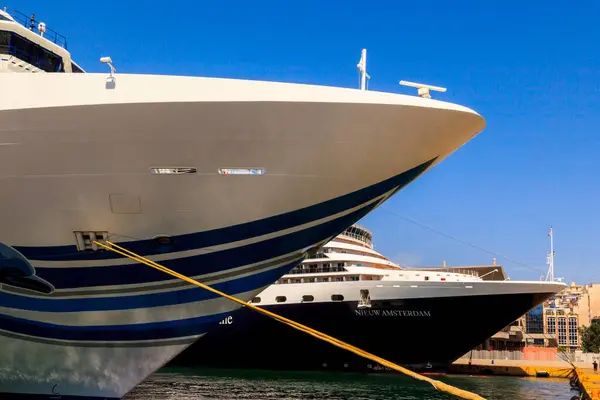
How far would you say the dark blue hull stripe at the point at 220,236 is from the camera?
9031mm

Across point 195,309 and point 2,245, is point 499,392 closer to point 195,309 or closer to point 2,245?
point 195,309

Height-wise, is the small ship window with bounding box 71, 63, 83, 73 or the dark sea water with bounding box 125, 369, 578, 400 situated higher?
the small ship window with bounding box 71, 63, 83, 73

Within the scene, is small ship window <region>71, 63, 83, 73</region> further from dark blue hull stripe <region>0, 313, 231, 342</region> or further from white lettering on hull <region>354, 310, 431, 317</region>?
white lettering on hull <region>354, 310, 431, 317</region>

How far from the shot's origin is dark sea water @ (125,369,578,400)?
19.3 meters

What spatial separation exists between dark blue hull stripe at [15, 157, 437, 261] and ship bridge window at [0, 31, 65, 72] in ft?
12.9

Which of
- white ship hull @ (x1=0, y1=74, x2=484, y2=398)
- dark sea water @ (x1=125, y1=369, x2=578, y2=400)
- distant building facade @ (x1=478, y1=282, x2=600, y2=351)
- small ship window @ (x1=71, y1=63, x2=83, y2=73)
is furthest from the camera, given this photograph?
distant building facade @ (x1=478, y1=282, x2=600, y2=351)

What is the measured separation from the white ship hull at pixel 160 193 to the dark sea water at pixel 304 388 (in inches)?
338

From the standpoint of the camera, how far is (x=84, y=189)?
8.48m

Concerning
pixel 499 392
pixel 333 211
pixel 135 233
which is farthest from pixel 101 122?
pixel 499 392

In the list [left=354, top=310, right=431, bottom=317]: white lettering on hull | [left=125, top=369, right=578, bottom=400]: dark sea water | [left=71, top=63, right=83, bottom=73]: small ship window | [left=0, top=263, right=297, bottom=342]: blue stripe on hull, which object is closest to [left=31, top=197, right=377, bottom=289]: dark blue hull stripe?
[left=0, top=263, right=297, bottom=342]: blue stripe on hull

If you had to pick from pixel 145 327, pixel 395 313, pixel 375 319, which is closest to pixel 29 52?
pixel 145 327

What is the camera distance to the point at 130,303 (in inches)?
368

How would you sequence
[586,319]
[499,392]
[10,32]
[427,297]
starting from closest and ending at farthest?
[10,32] → [499,392] → [427,297] → [586,319]

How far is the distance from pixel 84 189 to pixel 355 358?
22.6 m
